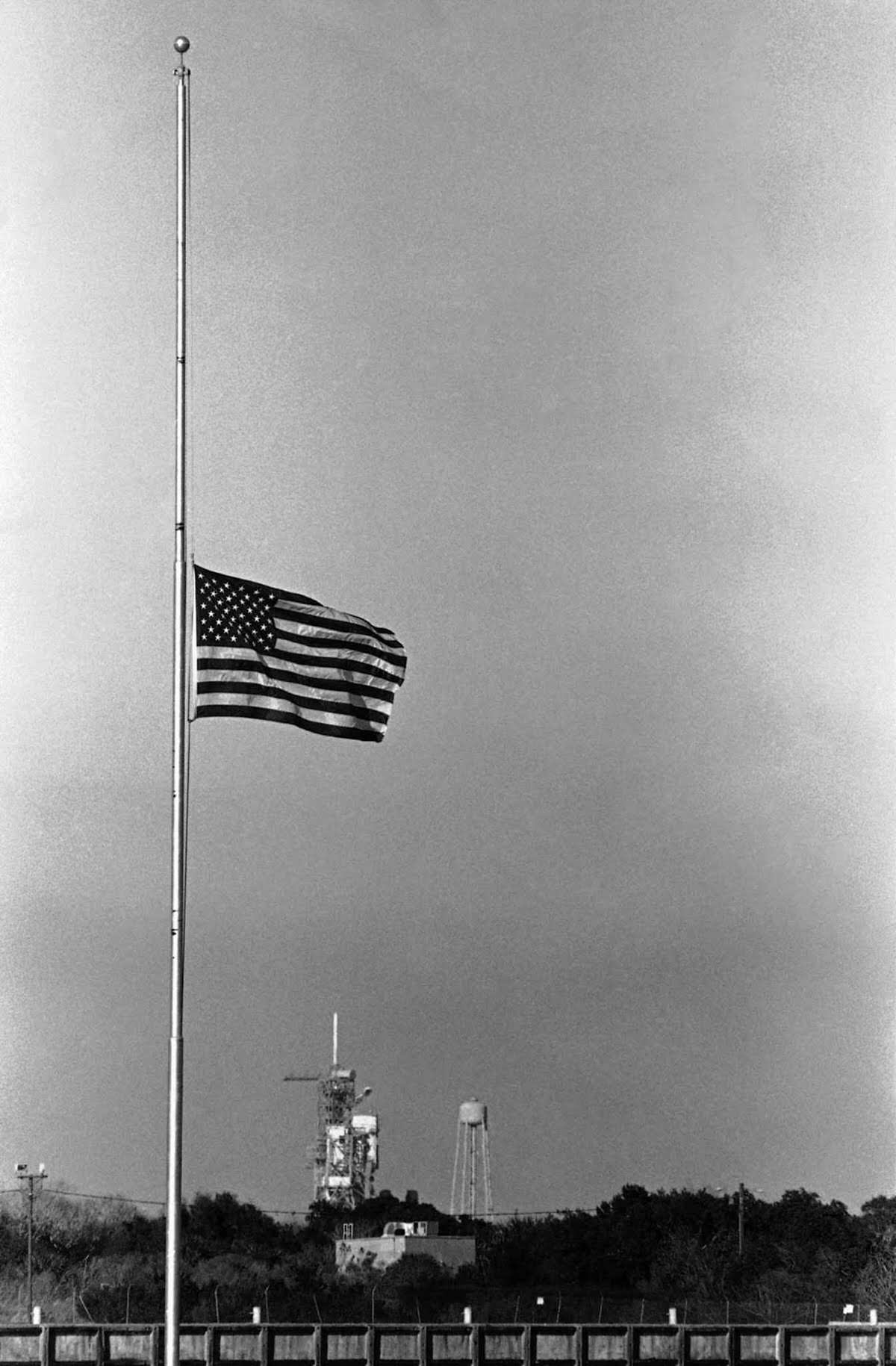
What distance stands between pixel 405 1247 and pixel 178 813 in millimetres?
86124

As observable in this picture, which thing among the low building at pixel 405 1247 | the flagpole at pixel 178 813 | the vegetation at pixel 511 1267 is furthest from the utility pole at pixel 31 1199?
the flagpole at pixel 178 813

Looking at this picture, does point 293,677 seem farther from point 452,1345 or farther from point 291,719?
point 452,1345

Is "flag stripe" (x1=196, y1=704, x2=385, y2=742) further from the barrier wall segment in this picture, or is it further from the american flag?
the barrier wall segment

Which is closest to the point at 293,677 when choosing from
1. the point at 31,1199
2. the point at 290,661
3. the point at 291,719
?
the point at 290,661

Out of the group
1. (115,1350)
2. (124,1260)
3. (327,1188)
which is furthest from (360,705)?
(327,1188)

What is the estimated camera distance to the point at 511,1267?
102 meters

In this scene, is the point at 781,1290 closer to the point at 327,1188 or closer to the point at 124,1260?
the point at 124,1260

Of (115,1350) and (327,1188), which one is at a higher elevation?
(115,1350)

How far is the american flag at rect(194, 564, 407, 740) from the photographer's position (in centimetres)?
2409

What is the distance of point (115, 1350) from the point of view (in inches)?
1671

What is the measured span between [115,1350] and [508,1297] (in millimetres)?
52838

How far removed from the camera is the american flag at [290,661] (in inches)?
949

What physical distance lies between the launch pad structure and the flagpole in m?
105

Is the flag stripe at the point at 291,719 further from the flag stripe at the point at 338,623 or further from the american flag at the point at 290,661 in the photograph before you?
the flag stripe at the point at 338,623
